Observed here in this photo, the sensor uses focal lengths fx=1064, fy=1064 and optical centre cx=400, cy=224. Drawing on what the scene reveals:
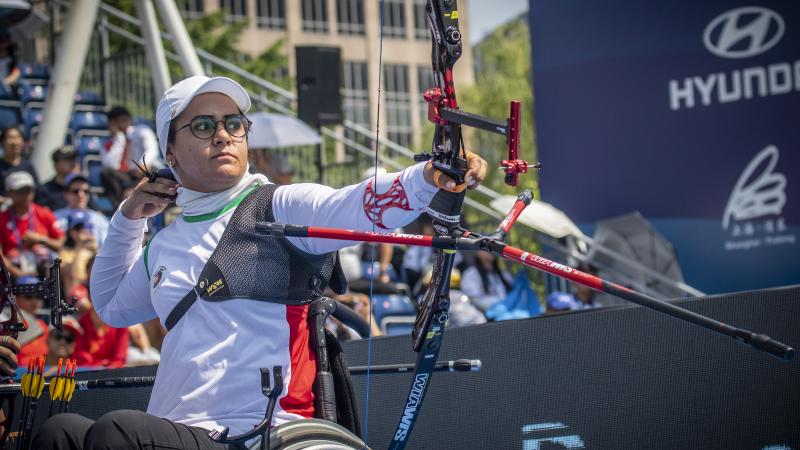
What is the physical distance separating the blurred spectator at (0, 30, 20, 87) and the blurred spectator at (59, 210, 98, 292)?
4187mm

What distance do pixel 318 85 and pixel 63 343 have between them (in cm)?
446

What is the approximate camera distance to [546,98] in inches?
426

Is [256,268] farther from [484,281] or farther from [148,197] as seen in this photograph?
[484,281]

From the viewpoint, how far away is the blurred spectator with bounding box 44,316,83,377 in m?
6.74

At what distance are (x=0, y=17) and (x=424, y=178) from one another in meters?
10.5

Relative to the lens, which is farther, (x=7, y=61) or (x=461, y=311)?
(x=7, y=61)

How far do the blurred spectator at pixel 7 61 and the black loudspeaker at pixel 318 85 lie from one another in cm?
376

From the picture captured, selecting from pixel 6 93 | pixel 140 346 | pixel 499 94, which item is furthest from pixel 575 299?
pixel 499 94

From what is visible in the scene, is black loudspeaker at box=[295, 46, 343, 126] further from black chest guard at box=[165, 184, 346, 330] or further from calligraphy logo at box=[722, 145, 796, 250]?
black chest guard at box=[165, 184, 346, 330]

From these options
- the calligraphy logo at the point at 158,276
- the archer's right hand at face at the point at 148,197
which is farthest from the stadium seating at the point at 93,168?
the calligraphy logo at the point at 158,276

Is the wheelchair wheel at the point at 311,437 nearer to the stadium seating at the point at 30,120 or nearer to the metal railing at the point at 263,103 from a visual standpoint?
the metal railing at the point at 263,103

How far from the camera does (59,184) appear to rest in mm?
9703

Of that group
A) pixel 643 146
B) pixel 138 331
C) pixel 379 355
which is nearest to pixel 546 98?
pixel 643 146

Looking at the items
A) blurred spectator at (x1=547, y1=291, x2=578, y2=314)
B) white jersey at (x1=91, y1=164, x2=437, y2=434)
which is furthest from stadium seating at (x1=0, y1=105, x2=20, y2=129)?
white jersey at (x1=91, y1=164, x2=437, y2=434)
